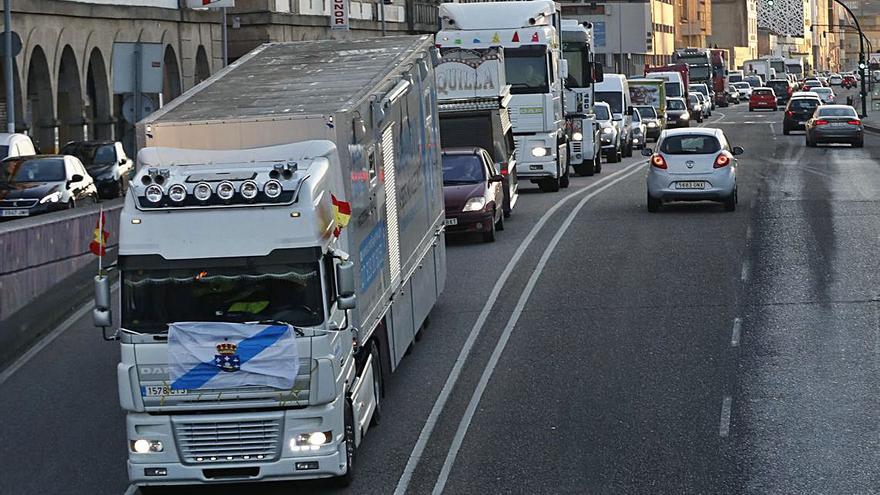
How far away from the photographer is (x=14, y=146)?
1394 inches

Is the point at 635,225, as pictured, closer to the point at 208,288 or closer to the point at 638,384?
the point at 638,384

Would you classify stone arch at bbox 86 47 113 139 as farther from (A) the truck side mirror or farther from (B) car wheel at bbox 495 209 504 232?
(A) the truck side mirror

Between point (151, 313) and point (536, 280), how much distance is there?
38.1 feet

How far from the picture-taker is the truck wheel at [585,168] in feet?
146

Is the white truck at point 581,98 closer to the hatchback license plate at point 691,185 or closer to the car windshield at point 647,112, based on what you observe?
the hatchback license plate at point 691,185

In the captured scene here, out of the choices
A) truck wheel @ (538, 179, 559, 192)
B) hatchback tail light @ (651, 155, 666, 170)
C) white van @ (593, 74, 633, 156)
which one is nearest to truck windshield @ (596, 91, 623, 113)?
white van @ (593, 74, 633, 156)

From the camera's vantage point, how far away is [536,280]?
2355 cm

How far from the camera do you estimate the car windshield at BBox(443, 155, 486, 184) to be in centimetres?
2819

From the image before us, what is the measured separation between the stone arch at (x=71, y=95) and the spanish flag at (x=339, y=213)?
3452 centimetres

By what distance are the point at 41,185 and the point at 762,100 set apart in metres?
79.1

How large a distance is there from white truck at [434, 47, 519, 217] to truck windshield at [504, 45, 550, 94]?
165 inches

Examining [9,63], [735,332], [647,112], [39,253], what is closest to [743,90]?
[647,112]

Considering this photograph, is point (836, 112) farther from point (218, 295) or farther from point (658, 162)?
point (218, 295)

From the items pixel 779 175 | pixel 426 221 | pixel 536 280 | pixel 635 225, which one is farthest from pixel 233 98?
pixel 779 175
